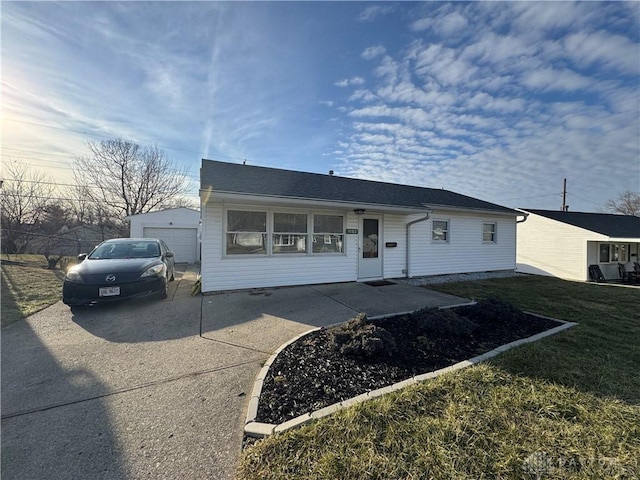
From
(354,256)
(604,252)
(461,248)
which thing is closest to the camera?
(354,256)

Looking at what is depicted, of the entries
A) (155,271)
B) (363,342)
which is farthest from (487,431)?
(155,271)

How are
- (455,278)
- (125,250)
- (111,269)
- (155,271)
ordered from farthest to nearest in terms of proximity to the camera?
(455,278) → (125,250) → (155,271) → (111,269)

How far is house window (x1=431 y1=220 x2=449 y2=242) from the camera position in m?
11.0

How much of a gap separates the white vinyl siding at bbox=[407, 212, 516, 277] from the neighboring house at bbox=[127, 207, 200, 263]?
12.4 meters

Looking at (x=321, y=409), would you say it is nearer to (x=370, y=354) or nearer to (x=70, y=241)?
(x=370, y=354)

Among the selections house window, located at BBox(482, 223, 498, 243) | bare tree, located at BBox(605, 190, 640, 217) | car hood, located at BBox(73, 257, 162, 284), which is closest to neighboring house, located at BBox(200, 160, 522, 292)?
house window, located at BBox(482, 223, 498, 243)

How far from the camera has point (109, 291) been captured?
18.3 feet

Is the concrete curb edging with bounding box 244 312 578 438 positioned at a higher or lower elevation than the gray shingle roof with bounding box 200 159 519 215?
lower

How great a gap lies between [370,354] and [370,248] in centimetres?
655

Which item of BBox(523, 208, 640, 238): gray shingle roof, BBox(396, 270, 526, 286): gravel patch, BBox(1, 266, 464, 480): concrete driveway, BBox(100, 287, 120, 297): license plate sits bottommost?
BBox(1, 266, 464, 480): concrete driveway

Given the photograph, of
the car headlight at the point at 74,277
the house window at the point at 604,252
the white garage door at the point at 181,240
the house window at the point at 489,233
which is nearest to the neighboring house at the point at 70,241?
the white garage door at the point at 181,240

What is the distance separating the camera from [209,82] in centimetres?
826

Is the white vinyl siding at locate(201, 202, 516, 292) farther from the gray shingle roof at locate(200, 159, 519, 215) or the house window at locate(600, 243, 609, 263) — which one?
the house window at locate(600, 243, 609, 263)

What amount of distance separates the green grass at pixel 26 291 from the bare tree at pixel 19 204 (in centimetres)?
495
